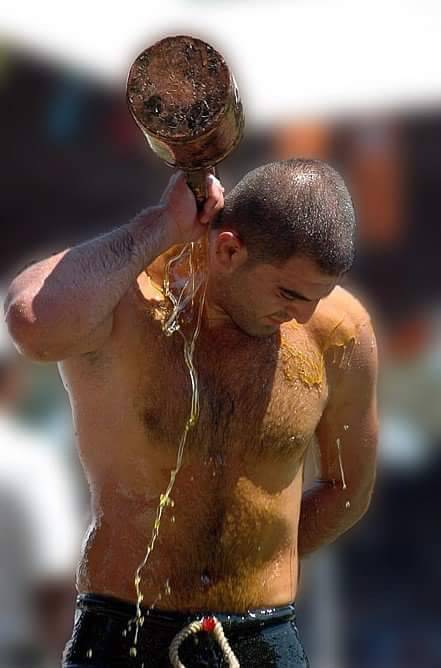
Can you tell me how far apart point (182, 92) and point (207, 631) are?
123 centimetres

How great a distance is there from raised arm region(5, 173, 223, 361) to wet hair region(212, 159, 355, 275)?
118 millimetres

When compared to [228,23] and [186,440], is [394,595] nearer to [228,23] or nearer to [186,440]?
[228,23]

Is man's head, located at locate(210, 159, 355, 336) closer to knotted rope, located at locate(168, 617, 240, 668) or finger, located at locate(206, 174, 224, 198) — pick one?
finger, located at locate(206, 174, 224, 198)

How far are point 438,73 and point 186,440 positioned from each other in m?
5.53

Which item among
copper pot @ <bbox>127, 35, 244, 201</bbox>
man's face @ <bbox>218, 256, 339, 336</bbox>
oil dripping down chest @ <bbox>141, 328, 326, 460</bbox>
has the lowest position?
oil dripping down chest @ <bbox>141, 328, 326, 460</bbox>

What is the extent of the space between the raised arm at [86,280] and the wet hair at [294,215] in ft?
0.39

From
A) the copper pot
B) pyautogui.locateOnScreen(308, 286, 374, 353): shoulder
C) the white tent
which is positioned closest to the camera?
the copper pot

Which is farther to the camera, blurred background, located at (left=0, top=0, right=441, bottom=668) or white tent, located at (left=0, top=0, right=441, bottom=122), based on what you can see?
blurred background, located at (left=0, top=0, right=441, bottom=668)

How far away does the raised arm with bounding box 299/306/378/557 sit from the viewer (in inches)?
141

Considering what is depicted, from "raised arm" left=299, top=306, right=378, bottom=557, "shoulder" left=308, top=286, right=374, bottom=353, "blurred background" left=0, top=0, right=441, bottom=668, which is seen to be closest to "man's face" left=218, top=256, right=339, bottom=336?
"shoulder" left=308, top=286, right=374, bottom=353

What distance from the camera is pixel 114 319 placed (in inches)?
129

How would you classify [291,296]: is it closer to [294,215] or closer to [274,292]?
[274,292]

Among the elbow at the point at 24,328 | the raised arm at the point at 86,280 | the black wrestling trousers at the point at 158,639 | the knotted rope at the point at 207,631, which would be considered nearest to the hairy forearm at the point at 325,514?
the black wrestling trousers at the point at 158,639

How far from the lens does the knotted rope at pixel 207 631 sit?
10.9 ft
